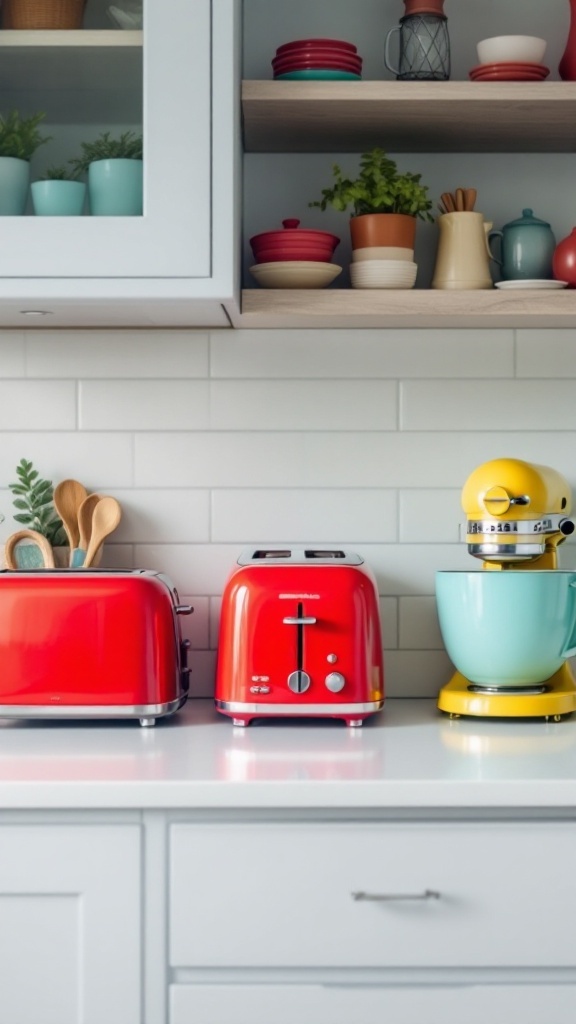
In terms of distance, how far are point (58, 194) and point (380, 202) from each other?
1.62 ft

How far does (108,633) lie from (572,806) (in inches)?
27.2

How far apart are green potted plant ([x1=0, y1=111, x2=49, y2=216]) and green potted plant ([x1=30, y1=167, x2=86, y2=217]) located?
0.06 ft

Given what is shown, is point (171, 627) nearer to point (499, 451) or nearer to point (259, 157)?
point (499, 451)

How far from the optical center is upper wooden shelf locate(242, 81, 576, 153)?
1.69m

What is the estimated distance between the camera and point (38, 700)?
5.48 feet

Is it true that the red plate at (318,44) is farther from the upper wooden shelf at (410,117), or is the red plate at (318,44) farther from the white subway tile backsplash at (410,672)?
the white subway tile backsplash at (410,672)

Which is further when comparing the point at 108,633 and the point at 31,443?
the point at 31,443

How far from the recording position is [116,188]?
1.60 m

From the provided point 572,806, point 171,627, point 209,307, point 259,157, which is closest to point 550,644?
point 572,806

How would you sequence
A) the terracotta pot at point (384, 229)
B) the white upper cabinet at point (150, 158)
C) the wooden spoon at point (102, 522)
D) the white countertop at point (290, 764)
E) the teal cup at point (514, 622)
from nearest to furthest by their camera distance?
the white countertop at point (290, 764) < the white upper cabinet at point (150, 158) < the teal cup at point (514, 622) < the terracotta pot at point (384, 229) < the wooden spoon at point (102, 522)

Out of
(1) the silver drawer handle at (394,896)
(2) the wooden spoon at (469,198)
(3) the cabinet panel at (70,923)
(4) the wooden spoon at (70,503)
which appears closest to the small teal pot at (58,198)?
(4) the wooden spoon at (70,503)

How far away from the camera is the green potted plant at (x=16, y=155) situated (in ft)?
5.30

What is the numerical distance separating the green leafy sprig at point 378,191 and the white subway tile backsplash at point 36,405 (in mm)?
544

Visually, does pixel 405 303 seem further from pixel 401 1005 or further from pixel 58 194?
pixel 401 1005
